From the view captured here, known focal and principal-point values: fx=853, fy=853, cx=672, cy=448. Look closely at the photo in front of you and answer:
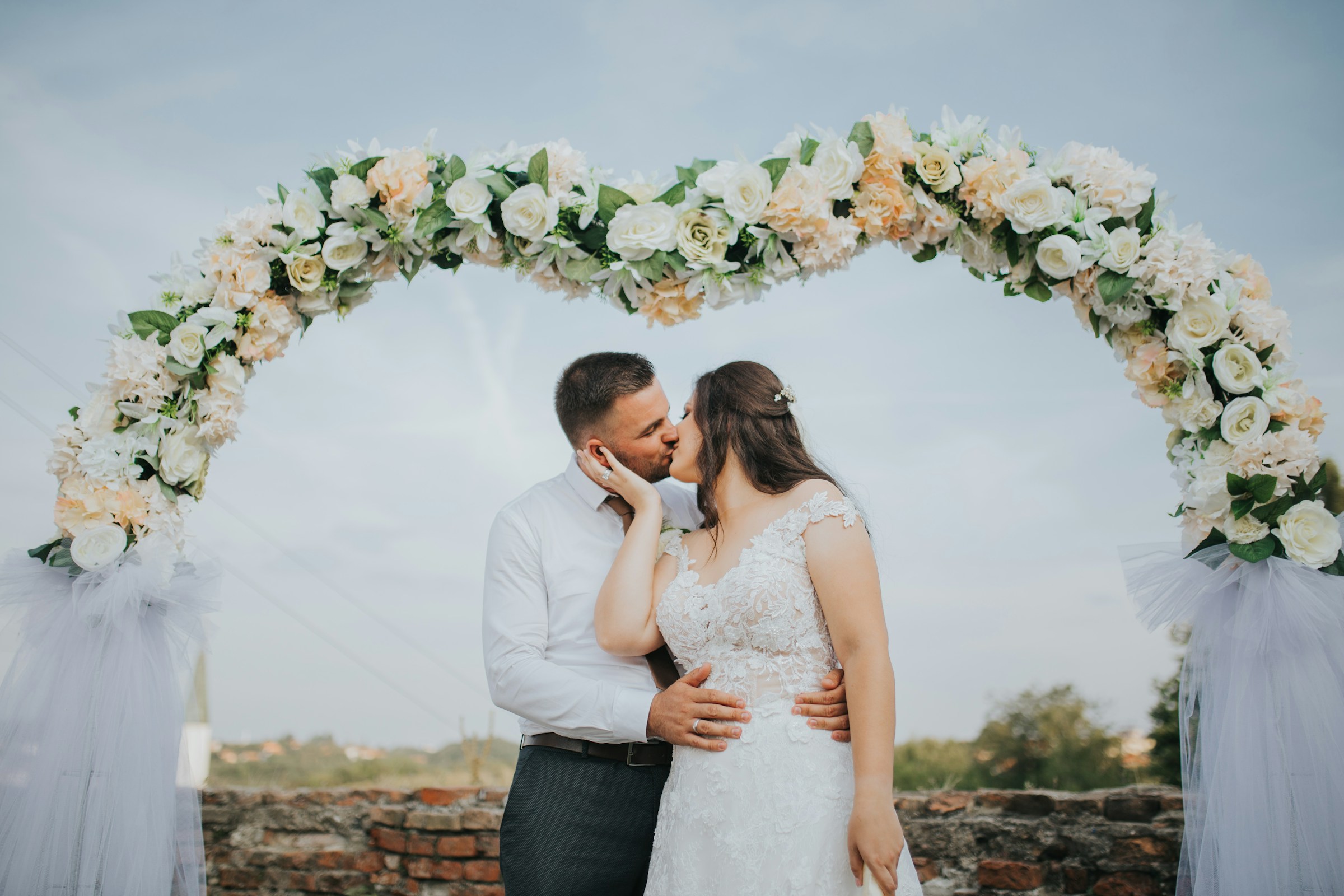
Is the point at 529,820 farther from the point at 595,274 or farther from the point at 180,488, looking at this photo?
the point at 595,274

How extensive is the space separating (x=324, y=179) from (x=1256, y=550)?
9.29ft

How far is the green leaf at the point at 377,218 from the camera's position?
8.34 ft

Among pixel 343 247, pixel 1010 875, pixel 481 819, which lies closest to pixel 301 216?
pixel 343 247

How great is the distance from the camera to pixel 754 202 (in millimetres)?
2404

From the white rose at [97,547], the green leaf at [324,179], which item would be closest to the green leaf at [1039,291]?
the green leaf at [324,179]

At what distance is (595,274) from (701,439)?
60 cm

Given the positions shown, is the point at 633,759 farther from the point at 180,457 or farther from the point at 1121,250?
the point at 1121,250

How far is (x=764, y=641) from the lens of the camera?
2.14 meters

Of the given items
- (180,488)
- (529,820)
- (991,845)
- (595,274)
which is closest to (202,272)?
(180,488)

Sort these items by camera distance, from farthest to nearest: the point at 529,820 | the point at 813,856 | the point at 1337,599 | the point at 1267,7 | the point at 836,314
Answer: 1. the point at 836,314
2. the point at 1267,7
3. the point at 529,820
4. the point at 1337,599
5. the point at 813,856

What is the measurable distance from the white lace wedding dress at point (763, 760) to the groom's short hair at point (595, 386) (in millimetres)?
790

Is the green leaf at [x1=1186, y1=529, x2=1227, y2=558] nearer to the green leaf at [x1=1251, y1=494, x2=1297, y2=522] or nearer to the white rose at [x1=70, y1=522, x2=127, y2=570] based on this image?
the green leaf at [x1=1251, y1=494, x2=1297, y2=522]

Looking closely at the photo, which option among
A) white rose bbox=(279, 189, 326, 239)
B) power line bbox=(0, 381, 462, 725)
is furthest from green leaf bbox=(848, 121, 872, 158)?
power line bbox=(0, 381, 462, 725)

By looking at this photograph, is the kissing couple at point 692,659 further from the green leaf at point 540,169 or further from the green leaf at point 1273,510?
the green leaf at point 1273,510
